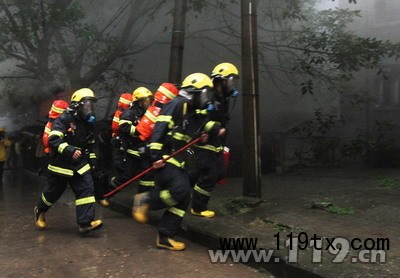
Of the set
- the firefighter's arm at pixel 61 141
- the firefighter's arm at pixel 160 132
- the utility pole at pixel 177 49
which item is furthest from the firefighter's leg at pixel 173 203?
the utility pole at pixel 177 49

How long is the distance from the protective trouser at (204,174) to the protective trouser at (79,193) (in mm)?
1202

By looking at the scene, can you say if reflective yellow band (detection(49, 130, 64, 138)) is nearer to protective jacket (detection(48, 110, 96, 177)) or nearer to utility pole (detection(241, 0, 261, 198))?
protective jacket (detection(48, 110, 96, 177))

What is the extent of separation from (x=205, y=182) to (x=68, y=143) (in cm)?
164

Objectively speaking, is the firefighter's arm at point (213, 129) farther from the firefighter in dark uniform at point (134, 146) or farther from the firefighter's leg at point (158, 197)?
the firefighter in dark uniform at point (134, 146)

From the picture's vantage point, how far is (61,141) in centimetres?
472

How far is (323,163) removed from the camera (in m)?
9.93

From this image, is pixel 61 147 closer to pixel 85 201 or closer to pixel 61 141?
pixel 61 141

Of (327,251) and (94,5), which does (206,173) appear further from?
(94,5)

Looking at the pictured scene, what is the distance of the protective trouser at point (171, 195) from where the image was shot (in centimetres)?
421

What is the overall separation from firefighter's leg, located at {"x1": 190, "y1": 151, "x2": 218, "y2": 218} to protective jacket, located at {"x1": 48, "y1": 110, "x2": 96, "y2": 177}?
131cm

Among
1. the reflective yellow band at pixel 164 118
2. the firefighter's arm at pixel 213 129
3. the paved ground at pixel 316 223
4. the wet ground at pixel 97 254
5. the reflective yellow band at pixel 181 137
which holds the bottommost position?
the wet ground at pixel 97 254

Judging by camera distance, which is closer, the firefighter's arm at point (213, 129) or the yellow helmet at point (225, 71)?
the firefighter's arm at point (213, 129)

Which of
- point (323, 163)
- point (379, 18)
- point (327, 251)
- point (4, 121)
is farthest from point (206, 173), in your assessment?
point (4, 121)

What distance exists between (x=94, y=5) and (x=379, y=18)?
6.39 metres
